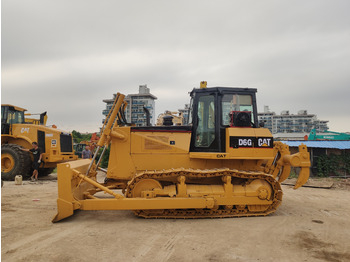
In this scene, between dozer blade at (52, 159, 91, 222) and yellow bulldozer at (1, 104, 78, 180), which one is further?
yellow bulldozer at (1, 104, 78, 180)

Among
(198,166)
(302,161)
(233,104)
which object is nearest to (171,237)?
(198,166)

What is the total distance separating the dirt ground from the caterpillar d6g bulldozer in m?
0.37

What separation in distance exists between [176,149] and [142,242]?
96.0 inches

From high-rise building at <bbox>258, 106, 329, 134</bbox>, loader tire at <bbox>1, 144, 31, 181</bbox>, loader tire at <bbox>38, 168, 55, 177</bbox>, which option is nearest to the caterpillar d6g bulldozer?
loader tire at <bbox>1, 144, 31, 181</bbox>

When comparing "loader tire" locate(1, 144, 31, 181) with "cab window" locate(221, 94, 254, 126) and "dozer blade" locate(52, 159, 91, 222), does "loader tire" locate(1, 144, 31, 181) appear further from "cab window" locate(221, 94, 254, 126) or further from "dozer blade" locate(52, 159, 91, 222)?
"cab window" locate(221, 94, 254, 126)

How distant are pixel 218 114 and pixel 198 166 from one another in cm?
134

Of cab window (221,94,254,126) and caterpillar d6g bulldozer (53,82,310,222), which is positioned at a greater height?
cab window (221,94,254,126)

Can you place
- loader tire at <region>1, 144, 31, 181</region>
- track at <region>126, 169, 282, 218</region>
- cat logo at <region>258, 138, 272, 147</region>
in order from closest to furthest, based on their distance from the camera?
track at <region>126, 169, 282, 218</region> < cat logo at <region>258, 138, 272, 147</region> < loader tire at <region>1, 144, 31, 181</region>

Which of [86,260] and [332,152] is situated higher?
[332,152]

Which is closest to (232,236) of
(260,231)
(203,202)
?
(260,231)

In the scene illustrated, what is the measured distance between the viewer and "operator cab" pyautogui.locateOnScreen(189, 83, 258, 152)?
639 centimetres

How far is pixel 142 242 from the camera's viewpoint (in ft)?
14.8

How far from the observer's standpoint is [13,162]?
11492 millimetres

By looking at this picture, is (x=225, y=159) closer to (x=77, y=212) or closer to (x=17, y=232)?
(x=77, y=212)
